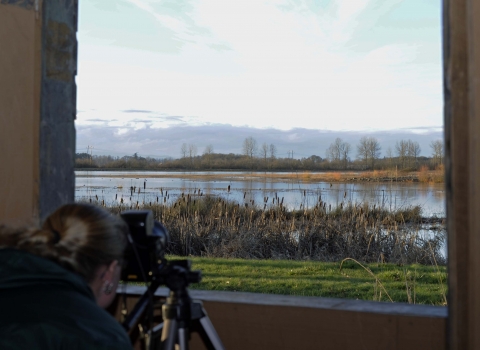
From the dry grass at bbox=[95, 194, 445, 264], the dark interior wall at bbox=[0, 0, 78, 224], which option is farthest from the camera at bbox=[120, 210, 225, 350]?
the dry grass at bbox=[95, 194, 445, 264]

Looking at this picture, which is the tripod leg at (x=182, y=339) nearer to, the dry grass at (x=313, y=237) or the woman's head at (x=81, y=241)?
the woman's head at (x=81, y=241)

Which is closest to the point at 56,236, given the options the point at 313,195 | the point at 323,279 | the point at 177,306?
the point at 177,306

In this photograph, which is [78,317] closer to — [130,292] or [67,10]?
[130,292]

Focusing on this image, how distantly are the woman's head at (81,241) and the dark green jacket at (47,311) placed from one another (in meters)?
0.07

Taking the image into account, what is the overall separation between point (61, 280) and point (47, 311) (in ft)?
0.27

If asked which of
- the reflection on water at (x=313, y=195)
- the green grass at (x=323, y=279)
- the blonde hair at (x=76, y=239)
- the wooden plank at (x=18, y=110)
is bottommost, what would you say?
the green grass at (x=323, y=279)

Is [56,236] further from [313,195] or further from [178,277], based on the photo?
[313,195]

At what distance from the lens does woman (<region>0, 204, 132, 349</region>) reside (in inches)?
39.3

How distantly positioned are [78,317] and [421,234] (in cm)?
791

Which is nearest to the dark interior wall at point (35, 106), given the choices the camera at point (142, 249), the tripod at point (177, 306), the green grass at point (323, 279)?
the camera at point (142, 249)

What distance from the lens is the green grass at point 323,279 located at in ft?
16.3

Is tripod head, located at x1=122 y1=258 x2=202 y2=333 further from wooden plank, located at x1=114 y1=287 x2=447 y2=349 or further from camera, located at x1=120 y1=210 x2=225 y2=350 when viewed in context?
wooden plank, located at x1=114 y1=287 x2=447 y2=349

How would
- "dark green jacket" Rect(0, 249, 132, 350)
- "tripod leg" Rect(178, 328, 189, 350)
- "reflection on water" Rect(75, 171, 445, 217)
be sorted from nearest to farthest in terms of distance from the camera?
"dark green jacket" Rect(0, 249, 132, 350), "tripod leg" Rect(178, 328, 189, 350), "reflection on water" Rect(75, 171, 445, 217)

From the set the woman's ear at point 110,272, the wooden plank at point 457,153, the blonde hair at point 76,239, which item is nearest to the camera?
the blonde hair at point 76,239
